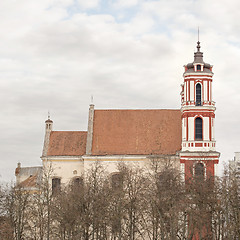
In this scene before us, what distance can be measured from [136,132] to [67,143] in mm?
9349

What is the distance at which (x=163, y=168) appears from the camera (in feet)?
203

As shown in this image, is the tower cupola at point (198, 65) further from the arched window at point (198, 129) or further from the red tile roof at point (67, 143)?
the red tile roof at point (67, 143)

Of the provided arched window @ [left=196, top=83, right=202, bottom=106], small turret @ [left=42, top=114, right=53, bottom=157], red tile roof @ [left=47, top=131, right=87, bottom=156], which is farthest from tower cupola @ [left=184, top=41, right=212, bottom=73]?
small turret @ [left=42, top=114, right=53, bottom=157]

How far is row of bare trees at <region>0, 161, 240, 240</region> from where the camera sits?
52062 millimetres

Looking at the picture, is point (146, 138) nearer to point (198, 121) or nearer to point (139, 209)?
point (198, 121)

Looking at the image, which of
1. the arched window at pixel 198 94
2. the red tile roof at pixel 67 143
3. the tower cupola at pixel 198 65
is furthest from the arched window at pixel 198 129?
the red tile roof at pixel 67 143

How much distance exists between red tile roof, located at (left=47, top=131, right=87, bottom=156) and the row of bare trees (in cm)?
863

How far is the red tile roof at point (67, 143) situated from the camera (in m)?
68.6

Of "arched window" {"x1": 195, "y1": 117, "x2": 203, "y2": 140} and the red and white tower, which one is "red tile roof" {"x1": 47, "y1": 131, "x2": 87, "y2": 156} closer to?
the red and white tower

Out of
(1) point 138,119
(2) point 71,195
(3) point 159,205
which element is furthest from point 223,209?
(1) point 138,119

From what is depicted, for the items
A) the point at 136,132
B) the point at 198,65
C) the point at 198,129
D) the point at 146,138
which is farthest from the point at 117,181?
the point at 198,65

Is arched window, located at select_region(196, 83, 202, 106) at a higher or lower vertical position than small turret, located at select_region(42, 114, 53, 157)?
higher

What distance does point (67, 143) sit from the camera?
229ft

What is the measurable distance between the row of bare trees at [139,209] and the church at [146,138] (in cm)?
574
